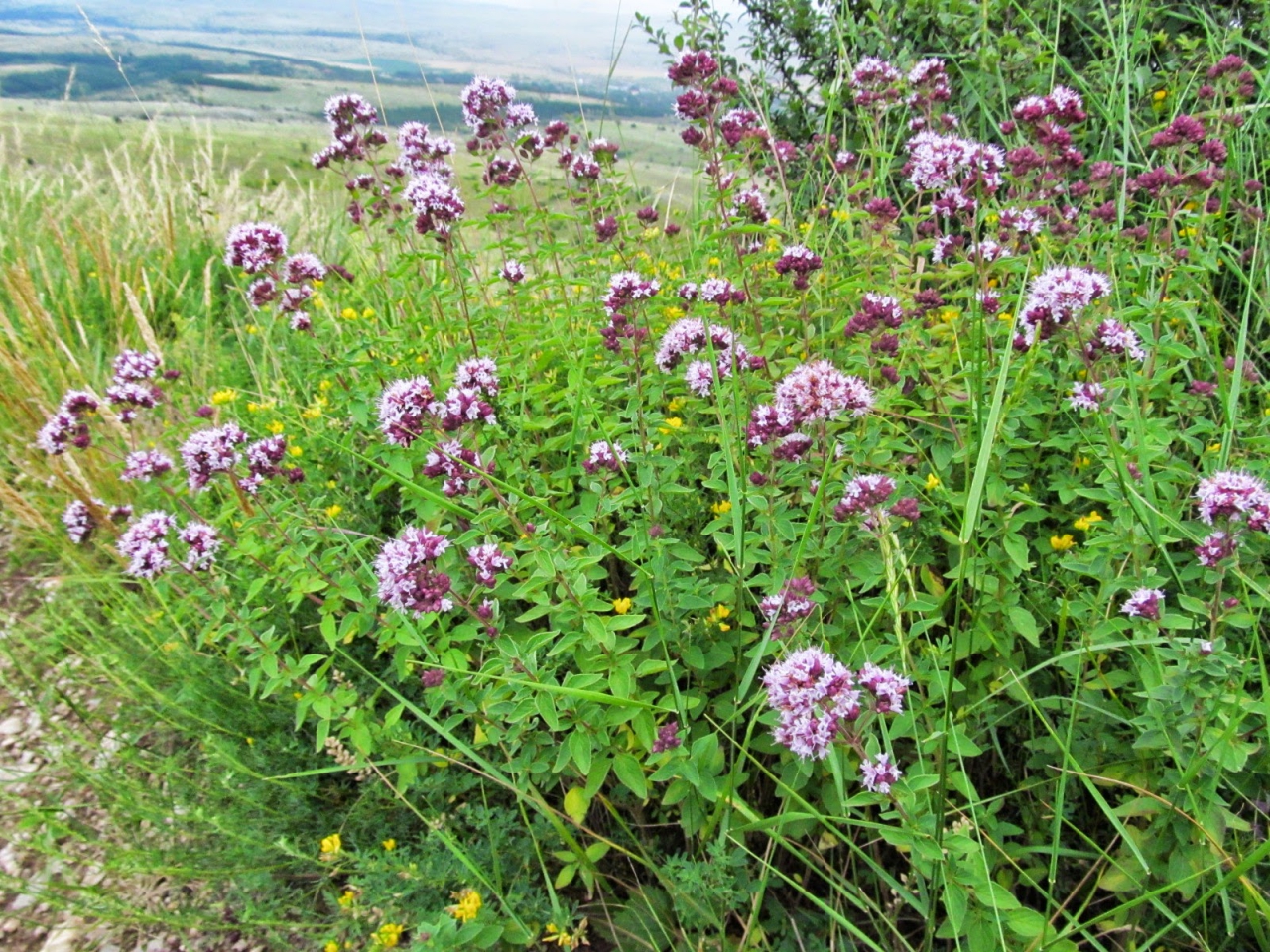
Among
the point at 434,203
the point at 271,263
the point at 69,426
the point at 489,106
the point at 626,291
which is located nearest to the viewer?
the point at 626,291

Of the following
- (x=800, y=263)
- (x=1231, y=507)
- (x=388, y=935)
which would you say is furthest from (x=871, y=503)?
(x=388, y=935)

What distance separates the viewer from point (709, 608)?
7.82 ft

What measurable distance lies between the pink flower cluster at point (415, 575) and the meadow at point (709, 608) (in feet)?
0.05

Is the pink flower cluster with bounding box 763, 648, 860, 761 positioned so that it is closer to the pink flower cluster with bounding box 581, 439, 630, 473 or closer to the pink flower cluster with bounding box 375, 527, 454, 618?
the pink flower cluster with bounding box 375, 527, 454, 618

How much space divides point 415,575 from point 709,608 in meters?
0.84

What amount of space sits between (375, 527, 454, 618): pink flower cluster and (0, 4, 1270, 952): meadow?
0.01m

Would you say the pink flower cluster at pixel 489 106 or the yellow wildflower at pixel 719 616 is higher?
the pink flower cluster at pixel 489 106

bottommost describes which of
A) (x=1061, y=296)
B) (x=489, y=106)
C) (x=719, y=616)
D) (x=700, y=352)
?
(x=719, y=616)

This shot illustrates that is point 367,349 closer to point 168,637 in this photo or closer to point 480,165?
point 480,165

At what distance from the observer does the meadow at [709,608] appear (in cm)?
188

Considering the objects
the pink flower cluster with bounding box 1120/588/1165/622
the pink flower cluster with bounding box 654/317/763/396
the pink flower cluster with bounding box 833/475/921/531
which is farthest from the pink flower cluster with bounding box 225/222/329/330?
the pink flower cluster with bounding box 1120/588/1165/622

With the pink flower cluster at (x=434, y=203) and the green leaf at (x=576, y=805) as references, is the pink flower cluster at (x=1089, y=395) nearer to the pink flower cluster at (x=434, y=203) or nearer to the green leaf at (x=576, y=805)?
the green leaf at (x=576, y=805)

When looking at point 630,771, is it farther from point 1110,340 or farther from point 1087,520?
point 1110,340

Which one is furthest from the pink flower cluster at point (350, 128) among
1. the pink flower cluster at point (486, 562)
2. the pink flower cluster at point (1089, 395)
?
the pink flower cluster at point (1089, 395)
